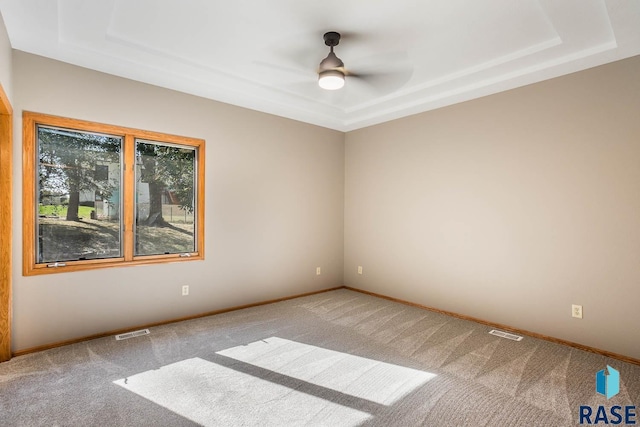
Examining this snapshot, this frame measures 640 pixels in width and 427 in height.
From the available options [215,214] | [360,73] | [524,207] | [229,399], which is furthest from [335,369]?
[360,73]

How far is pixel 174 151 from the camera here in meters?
3.77

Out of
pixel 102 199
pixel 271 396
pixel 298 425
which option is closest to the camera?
pixel 298 425

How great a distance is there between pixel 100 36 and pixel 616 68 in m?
4.39

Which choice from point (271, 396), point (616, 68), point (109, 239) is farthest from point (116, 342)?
point (616, 68)

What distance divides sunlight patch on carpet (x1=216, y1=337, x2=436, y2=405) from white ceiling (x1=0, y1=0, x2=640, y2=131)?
2706 mm

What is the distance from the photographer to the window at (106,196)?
2979 millimetres

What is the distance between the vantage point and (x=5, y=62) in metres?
2.50

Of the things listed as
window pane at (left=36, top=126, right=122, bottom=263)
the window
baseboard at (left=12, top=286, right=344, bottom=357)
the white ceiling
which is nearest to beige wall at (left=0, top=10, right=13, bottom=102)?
the white ceiling

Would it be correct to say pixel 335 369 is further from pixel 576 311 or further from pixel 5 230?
pixel 5 230

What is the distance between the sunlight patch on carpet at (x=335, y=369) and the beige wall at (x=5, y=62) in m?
2.68

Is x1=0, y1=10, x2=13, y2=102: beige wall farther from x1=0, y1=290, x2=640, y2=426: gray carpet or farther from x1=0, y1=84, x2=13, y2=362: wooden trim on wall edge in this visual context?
x1=0, y1=290, x2=640, y2=426: gray carpet

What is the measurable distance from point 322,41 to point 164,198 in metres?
2.35

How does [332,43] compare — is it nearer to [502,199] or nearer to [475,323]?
[502,199]

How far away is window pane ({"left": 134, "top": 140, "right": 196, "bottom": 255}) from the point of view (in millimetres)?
3557
